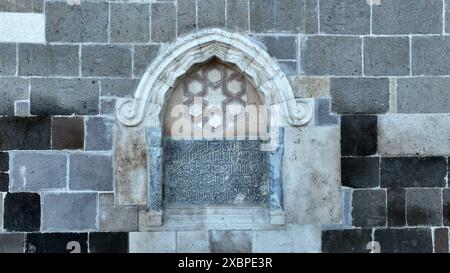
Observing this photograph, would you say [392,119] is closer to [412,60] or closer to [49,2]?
[412,60]

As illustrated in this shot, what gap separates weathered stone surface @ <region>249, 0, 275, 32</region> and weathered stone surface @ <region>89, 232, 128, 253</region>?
1.77 m

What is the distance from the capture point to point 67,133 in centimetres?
416

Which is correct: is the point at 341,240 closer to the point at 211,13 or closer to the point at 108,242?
the point at 108,242

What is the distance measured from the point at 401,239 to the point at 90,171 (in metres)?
2.30

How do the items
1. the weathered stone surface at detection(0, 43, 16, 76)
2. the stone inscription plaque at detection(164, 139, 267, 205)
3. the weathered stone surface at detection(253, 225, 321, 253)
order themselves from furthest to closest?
the stone inscription plaque at detection(164, 139, 267, 205) → the weathered stone surface at detection(253, 225, 321, 253) → the weathered stone surface at detection(0, 43, 16, 76)

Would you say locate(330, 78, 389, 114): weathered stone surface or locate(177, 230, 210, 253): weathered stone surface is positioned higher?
locate(330, 78, 389, 114): weathered stone surface

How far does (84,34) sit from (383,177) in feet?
7.82

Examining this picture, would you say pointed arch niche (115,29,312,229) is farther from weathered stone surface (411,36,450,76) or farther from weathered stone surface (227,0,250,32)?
weathered stone surface (411,36,450,76)

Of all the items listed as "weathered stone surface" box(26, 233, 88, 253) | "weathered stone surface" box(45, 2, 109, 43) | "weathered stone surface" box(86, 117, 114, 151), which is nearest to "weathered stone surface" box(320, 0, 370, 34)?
"weathered stone surface" box(45, 2, 109, 43)

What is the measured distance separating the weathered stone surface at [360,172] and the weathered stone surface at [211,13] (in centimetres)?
134

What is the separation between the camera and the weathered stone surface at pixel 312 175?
4215 mm

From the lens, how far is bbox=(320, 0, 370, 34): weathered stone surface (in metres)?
4.23

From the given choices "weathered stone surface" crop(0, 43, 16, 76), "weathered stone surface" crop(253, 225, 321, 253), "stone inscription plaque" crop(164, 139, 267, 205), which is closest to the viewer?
"weathered stone surface" crop(0, 43, 16, 76)

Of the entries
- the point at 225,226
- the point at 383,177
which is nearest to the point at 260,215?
the point at 225,226
